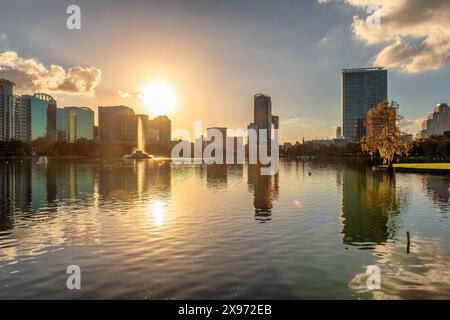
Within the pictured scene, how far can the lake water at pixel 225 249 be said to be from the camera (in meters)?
16.4

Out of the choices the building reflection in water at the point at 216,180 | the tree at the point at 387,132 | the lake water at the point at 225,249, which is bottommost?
the lake water at the point at 225,249

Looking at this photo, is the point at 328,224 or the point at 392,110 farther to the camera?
the point at 392,110

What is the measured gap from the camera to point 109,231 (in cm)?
2736

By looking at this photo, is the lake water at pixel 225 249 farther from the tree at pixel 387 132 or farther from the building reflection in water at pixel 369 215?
the tree at pixel 387 132

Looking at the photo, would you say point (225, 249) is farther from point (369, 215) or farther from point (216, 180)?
point (216, 180)

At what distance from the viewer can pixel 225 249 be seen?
74.1 ft

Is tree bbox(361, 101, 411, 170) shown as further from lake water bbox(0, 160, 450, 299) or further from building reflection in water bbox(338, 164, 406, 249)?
lake water bbox(0, 160, 450, 299)

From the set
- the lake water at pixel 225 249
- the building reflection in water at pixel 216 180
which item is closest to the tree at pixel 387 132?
the building reflection in water at pixel 216 180

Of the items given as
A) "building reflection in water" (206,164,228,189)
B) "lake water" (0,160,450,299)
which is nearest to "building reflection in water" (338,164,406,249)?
"lake water" (0,160,450,299)

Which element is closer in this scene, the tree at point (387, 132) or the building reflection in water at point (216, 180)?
the building reflection in water at point (216, 180)

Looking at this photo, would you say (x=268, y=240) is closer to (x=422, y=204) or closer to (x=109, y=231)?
(x=109, y=231)
